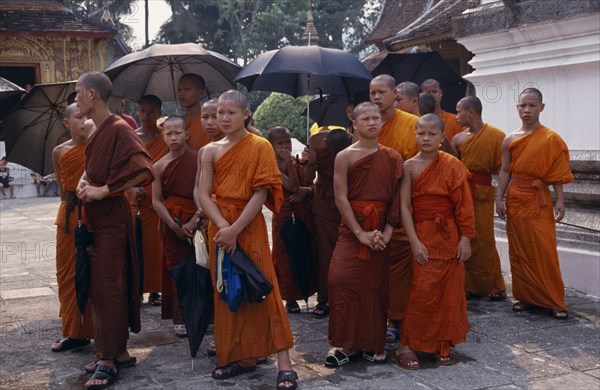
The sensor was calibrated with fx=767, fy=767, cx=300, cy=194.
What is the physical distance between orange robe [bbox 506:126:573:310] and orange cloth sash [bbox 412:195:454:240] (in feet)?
4.78

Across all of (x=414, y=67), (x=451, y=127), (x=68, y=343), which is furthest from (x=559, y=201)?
(x=68, y=343)

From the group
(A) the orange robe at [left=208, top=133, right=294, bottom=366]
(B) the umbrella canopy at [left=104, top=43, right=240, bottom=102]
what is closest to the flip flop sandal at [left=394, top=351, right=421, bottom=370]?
(A) the orange robe at [left=208, top=133, right=294, bottom=366]

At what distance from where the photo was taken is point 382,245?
489 centimetres

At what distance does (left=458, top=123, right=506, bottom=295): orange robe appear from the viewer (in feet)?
22.4

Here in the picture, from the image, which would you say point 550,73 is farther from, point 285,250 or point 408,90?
point 285,250

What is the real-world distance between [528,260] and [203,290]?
2.89 metres

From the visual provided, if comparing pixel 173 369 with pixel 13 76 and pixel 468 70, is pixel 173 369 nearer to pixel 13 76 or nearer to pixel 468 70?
pixel 468 70

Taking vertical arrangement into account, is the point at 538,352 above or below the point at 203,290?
below

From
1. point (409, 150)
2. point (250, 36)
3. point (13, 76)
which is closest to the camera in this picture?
point (409, 150)

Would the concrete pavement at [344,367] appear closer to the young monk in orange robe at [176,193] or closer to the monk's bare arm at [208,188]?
the young monk in orange robe at [176,193]

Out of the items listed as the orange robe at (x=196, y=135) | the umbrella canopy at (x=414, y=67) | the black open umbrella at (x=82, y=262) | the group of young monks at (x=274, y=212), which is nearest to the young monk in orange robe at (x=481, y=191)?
the group of young monks at (x=274, y=212)

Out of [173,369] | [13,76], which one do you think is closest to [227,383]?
[173,369]

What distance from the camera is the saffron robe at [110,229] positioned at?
4.70m

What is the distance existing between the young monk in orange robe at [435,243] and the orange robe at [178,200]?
159 cm
